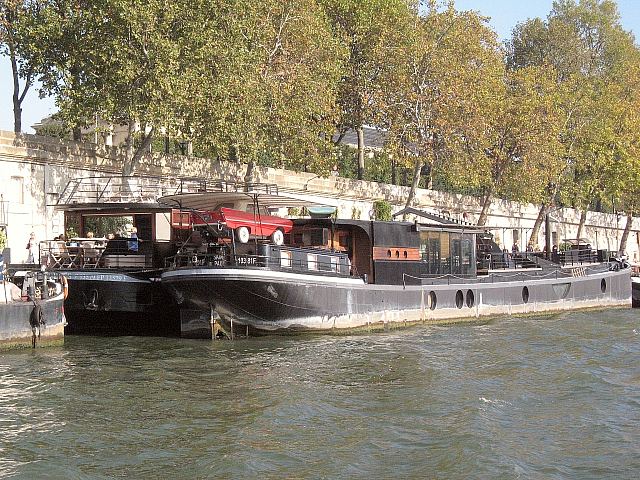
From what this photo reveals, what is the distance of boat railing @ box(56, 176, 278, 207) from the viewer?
2956 cm

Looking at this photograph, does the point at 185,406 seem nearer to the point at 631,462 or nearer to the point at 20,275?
the point at 631,462

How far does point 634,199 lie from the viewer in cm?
7038

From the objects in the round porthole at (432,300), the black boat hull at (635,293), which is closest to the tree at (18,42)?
the round porthole at (432,300)

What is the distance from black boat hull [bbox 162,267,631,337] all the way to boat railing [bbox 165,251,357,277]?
29cm

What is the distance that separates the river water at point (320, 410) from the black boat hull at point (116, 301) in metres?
→ 2.00

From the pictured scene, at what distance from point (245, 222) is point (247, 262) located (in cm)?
337

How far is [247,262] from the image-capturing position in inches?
999

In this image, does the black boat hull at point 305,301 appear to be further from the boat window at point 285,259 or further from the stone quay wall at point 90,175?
the stone quay wall at point 90,175

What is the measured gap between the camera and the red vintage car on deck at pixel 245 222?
1048 inches

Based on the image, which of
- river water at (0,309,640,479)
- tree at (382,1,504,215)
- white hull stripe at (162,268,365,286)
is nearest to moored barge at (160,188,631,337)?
white hull stripe at (162,268,365,286)

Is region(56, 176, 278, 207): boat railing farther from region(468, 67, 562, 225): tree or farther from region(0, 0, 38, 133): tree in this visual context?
region(468, 67, 562, 225): tree

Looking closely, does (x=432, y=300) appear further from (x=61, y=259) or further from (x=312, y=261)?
(x=61, y=259)

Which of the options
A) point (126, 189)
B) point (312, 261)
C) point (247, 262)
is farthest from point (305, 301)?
point (126, 189)

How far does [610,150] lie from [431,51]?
67.8 feet
